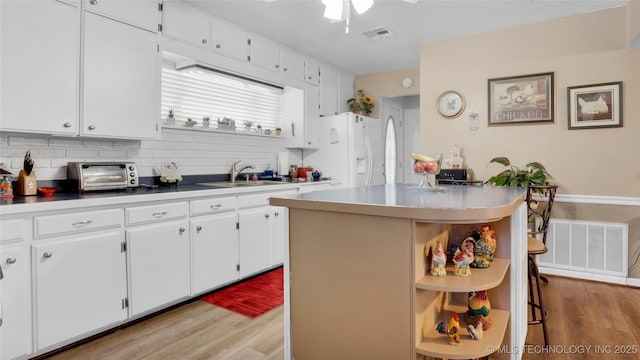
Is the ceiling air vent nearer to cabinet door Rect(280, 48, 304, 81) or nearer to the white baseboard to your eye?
cabinet door Rect(280, 48, 304, 81)

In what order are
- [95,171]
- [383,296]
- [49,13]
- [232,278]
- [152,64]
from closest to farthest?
[383,296], [49,13], [95,171], [152,64], [232,278]

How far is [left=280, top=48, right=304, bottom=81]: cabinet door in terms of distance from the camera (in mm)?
4430

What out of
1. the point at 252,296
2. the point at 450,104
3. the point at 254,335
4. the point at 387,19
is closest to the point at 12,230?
the point at 254,335

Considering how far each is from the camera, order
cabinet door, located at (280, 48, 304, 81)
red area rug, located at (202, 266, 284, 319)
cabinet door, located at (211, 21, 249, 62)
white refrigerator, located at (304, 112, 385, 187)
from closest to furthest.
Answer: red area rug, located at (202, 266, 284, 319)
cabinet door, located at (211, 21, 249, 62)
cabinet door, located at (280, 48, 304, 81)
white refrigerator, located at (304, 112, 385, 187)

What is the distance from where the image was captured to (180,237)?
→ 2.79m

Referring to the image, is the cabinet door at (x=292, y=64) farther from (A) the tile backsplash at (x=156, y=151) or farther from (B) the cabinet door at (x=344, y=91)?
(B) the cabinet door at (x=344, y=91)

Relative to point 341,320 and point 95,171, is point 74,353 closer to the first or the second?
point 95,171

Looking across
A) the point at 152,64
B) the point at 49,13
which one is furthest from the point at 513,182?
the point at 49,13

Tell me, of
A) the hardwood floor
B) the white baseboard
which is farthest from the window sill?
the white baseboard

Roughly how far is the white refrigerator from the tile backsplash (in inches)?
16.1

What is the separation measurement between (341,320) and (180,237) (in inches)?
65.4

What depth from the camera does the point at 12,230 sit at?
194 centimetres

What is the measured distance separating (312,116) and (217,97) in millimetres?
1410

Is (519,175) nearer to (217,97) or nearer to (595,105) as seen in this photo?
(595,105)
